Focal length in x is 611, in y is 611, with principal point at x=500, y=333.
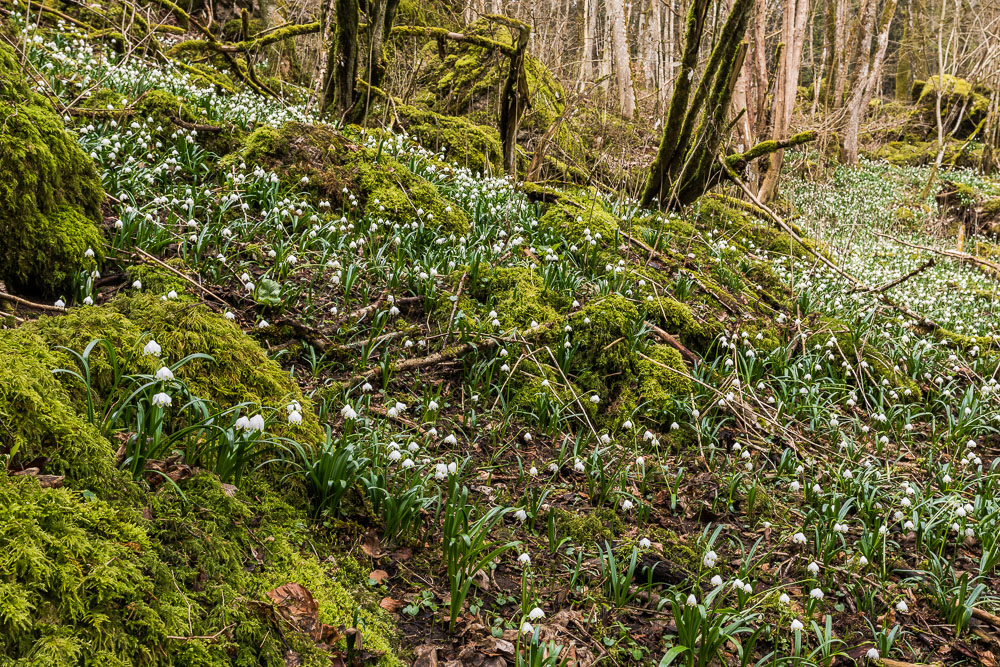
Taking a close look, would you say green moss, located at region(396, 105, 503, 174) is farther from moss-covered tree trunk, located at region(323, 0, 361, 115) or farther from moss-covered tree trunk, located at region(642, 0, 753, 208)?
moss-covered tree trunk, located at region(642, 0, 753, 208)

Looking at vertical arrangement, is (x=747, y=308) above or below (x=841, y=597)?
above

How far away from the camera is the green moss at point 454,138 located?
29.5 feet

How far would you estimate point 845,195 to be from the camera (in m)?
18.2

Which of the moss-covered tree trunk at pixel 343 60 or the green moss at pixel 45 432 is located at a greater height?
the moss-covered tree trunk at pixel 343 60

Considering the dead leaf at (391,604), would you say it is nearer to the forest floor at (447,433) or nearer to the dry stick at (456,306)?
the forest floor at (447,433)

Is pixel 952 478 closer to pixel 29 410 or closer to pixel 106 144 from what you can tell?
pixel 29 410

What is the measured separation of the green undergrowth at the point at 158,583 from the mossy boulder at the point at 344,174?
417 centimetres

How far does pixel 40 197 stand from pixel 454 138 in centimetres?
622

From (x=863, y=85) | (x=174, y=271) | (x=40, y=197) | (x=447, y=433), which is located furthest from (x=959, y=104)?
(x=40, y=197)

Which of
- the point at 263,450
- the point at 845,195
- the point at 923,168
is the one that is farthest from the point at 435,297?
the point at 923,168

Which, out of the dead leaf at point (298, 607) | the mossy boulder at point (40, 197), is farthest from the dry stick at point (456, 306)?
the dead leaf at point (298, 607)

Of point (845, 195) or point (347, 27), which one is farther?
point (845, 195)

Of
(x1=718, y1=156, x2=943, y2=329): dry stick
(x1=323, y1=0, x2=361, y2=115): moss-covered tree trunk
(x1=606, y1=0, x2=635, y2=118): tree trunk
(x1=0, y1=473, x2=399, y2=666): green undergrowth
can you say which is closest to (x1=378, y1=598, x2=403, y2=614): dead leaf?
(x1=0, y1=473, x2=399, y2=666): green undergrowth

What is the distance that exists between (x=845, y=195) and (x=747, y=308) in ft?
47.7
